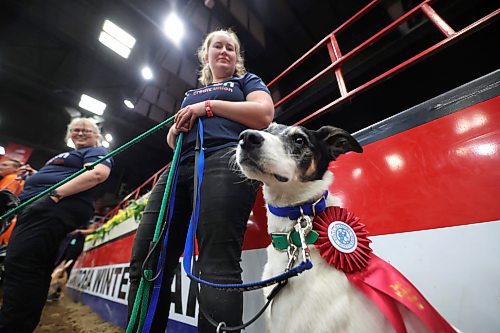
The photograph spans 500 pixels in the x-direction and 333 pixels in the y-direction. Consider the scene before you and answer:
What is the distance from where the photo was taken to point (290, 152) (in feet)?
3.30

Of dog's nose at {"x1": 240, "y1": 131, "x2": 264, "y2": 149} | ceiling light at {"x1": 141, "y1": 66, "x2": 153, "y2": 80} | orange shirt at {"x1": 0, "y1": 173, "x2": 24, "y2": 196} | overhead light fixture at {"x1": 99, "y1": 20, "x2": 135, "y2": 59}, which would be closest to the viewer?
dog's nose at {"x1": 240, "y1": 131, "x2": 264, "y2": 149}

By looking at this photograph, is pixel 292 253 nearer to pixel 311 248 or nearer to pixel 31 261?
pixel 311 248

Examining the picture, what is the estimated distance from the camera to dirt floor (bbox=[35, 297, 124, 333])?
2.53 m

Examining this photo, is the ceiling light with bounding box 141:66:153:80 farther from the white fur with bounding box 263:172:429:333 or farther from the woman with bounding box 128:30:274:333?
the white fur with bounding box 263:172:429:333

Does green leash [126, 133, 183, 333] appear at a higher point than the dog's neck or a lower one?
lower

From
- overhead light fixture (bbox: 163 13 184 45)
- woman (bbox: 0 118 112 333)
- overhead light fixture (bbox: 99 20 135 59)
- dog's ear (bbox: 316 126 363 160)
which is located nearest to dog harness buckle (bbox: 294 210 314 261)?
dog's ear (bbox: 316 126 363 160)

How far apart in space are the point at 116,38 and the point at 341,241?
27.8 ft

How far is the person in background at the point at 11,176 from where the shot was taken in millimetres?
2154

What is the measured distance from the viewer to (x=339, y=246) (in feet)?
2.43

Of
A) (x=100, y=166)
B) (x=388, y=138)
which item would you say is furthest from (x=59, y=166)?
(x=388, y=138)

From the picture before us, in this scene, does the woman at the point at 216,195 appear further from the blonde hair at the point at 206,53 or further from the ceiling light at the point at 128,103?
the ceiling light at the point at 128,103

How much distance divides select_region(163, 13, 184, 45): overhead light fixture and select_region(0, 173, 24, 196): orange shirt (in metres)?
5.35

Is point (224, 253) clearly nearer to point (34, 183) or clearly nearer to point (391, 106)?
point (34, 183)

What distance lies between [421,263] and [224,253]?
82 centimetres
